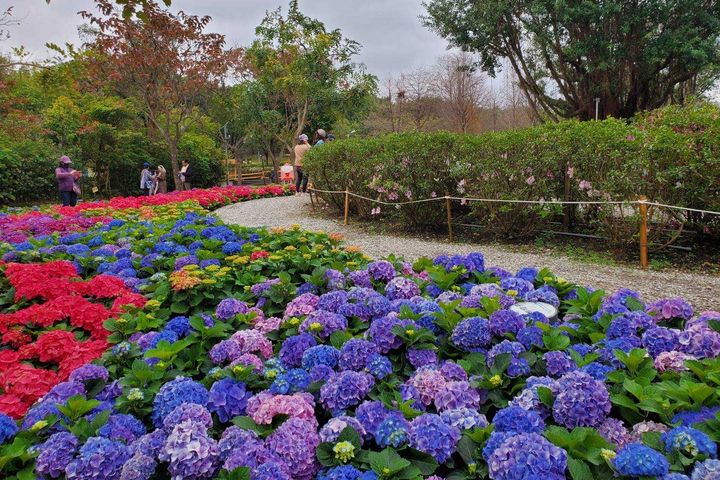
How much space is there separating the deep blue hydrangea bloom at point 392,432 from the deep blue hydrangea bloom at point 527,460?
285 millimetres

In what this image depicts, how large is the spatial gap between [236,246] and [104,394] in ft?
7.19

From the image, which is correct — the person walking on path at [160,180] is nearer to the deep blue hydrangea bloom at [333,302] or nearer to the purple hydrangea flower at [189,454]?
the deep blue hydrangea bloom at [333,302]

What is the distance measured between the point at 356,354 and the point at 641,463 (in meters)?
1.08

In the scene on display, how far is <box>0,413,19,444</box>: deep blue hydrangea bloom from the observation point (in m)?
1.81

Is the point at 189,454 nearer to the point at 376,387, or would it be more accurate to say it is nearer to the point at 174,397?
the point at 174,397

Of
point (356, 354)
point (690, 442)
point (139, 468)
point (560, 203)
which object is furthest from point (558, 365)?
point (560, 203)

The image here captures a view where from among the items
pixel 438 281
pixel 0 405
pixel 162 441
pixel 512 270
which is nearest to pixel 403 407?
pixel 162 441

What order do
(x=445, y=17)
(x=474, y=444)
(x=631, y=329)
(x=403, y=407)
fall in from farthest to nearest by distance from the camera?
(x=445, y=17), (x=631, y=329), (x=403, y=407), (x=474, y=444)

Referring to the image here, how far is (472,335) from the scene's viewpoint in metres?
2.26

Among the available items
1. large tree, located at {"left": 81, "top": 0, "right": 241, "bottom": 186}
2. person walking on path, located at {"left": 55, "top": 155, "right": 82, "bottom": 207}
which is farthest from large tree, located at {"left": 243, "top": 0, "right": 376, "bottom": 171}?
person walking on path, located at {"left": 55, "top": 155, "right": 82, "bottom": 207}

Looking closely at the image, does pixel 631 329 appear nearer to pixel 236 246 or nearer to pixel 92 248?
pixel 236 246

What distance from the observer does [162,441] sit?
66.2 inches

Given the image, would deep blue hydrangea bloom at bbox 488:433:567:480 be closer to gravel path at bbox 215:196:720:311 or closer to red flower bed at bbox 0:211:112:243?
gravel path at bbox 215:196:720:311

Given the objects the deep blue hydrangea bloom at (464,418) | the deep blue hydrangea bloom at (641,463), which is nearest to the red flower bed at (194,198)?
A: the deep blue hydrangea bloom at (464,418)
